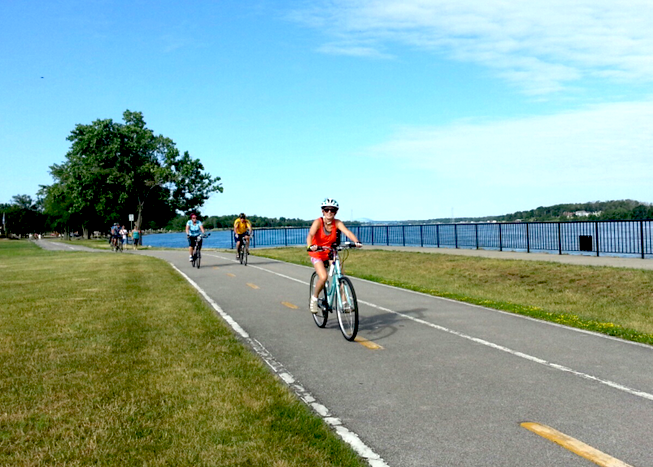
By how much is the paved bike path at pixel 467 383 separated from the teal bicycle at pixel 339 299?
219 millimetres

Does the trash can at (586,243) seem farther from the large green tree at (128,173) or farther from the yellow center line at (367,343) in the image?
the large green tree at (128,173)

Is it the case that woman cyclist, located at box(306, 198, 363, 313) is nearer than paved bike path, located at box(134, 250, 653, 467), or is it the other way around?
paved bike path, located at box(134, 250, 653, 467)

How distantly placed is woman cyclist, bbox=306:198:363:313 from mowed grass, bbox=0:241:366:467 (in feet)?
5.56

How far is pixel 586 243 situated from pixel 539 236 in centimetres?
288

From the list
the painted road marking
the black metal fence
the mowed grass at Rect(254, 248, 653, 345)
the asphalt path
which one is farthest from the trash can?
the painted road marking

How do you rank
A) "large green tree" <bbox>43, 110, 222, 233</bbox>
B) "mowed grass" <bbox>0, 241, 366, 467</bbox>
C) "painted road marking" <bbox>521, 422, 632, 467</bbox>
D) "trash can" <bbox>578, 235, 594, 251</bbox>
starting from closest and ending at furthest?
1. "painted road marking" <bbox>521, 422, 632, 467</bbox>
2. "mowed grass" <bbox>0, 241, 366, 467</bbox>
3. "trash can" <bbox>578, 235, 594, 251</bbox>
4. "large green tree" <bbox>43, 110, 222, 233</bbox>

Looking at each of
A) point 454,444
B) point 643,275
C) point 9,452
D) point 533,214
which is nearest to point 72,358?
point 9,452

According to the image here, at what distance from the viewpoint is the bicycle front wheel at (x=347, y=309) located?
8.57 metres

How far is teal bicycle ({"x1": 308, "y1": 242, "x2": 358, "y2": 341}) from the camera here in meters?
8.62

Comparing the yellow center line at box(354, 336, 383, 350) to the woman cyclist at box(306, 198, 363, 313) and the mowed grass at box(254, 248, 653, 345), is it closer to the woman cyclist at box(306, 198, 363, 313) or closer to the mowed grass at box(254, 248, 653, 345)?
the woman cyclist at box(306, 198, 363, 313)

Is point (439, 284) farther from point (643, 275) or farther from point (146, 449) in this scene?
point (146, 449)

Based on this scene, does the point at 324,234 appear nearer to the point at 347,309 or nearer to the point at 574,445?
the point at 347,309

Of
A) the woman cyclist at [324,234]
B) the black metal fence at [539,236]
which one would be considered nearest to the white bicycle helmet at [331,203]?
the woman cyclist at [324,234]

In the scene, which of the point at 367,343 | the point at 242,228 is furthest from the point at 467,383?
the point at 242,228
